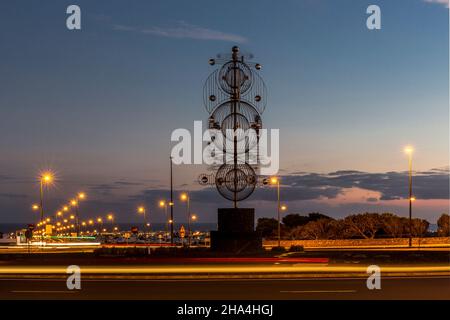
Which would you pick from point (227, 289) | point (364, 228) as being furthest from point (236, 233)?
point (364, 228)

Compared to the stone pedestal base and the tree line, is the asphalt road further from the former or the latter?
the tree line

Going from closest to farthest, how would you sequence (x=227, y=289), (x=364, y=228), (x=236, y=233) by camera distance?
(x=227, y=289) < (x=236, y=233) < (x=364, y=228)

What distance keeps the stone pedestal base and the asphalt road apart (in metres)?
11.0

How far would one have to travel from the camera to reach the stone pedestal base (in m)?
34.9

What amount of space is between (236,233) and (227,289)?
14092mm

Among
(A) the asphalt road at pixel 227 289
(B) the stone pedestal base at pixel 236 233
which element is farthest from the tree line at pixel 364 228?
(A) the asphalt road at pixel 227 289

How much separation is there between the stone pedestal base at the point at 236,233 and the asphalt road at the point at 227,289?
11019mm

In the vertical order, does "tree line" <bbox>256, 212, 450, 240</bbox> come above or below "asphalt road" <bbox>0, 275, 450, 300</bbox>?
below

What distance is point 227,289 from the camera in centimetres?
2083

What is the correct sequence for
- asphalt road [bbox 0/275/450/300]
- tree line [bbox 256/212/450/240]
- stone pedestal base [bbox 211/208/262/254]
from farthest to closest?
tree line [bbox 256/212/450/240], stone pedestal base [bbox 211/208/262/254], asphalt road [bbox 0/275/450/300]

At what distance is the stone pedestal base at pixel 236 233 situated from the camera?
34.9 m

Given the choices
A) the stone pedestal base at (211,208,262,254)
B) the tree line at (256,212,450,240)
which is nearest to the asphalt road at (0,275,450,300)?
the stone pedestal base at (211,208,262,254)

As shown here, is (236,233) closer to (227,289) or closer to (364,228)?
(227,289)
